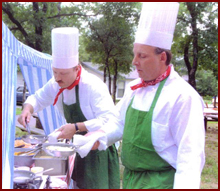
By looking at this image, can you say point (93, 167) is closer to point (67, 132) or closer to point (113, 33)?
point (67, 132)

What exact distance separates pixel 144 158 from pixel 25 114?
1.24 m

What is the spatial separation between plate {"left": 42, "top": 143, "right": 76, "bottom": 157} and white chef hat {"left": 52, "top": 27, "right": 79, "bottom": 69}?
607 mm

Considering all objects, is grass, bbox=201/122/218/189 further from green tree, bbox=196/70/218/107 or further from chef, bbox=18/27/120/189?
green tree, bbox=196/70/218/107

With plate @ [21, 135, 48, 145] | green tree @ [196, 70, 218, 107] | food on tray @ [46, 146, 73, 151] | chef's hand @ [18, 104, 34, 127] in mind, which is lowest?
green tree @ [196, 70, 218, 107]

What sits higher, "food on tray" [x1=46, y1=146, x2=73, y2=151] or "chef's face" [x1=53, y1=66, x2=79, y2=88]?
"chef's face" [x1=53, y1=66, x2=79, y2=88]

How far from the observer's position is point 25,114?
218cm

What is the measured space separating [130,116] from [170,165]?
311mm

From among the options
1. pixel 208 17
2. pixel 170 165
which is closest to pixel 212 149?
pixel 208 17

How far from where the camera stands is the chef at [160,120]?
1150 mm

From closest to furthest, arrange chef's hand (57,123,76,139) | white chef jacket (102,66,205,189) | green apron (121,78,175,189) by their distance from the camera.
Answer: white chef jacket (102,66,205,189) → green apron (121,78,175,189) → chef's hand (57,123,76,139)

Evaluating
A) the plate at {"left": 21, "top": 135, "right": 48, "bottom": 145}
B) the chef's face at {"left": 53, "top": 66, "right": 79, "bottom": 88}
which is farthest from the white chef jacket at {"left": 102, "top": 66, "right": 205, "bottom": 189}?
the plate at {"left": 21, "top": 135, "right": 48, "bottom": 145}

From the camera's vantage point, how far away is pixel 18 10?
31.0 ft

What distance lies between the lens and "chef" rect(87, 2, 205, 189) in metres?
1.15

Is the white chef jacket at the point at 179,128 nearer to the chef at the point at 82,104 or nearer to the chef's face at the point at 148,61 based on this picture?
the chef's face at the point at 148,61
